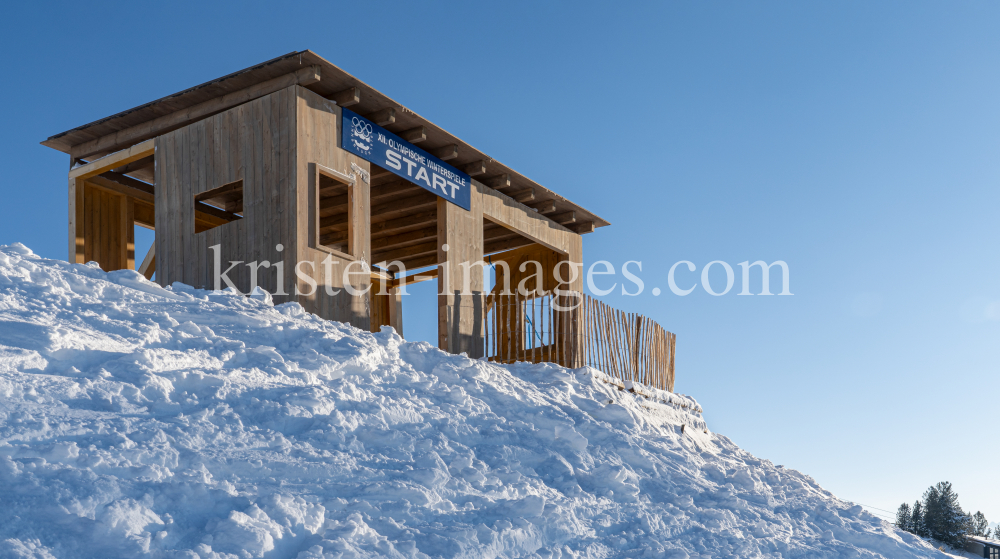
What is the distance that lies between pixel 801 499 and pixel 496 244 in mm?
10327

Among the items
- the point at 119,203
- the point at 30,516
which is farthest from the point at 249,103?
the point at 30,516

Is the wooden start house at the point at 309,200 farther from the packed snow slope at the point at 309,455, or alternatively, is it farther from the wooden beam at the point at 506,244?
the packed snow slope at the point at 309,455

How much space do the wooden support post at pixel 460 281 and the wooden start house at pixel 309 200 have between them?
1.1 inches

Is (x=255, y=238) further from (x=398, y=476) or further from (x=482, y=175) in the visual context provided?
(x=398, y=476)

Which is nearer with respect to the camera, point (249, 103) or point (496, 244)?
point (249, 103)

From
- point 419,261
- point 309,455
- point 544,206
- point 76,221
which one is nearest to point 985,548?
point 544,206

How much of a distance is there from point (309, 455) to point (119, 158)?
9095mm

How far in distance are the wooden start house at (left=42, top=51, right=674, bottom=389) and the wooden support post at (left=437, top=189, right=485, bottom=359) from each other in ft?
0.09

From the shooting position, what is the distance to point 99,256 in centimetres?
1488

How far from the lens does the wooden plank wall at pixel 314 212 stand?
12016 millimetres

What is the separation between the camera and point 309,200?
40.0 ft

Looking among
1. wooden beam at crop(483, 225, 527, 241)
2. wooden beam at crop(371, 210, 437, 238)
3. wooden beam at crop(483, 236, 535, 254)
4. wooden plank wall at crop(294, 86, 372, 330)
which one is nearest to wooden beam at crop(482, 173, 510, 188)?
wooden beam at crop(371, 210, 437, 238)

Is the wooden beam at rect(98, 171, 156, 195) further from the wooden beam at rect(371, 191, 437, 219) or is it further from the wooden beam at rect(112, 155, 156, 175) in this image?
the wooden beam at rect(371, 191, 437, 219)

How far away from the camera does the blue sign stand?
13125mm
